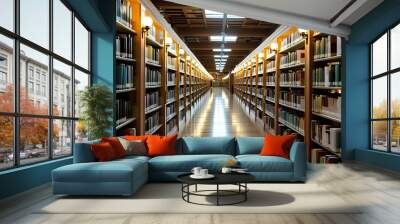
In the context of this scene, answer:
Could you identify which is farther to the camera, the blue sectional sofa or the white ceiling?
the white ceiling

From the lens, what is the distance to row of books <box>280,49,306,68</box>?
33.9 feet

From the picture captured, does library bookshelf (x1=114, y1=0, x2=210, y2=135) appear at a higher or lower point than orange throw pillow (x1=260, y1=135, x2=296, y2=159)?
higher

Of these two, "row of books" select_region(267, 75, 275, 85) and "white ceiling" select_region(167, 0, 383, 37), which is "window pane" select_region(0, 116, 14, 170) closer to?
"white ceiling" select_region(167, 0, 383, 37)

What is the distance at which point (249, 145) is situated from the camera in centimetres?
699

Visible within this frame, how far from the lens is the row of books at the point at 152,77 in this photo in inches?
386

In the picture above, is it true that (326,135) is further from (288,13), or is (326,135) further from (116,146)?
(116,146)

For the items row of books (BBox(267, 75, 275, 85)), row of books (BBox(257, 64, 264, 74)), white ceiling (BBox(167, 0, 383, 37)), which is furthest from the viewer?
row of books (BBox(257, 64, 264, 74))

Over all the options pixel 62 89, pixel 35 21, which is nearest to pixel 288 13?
pixel 62 89

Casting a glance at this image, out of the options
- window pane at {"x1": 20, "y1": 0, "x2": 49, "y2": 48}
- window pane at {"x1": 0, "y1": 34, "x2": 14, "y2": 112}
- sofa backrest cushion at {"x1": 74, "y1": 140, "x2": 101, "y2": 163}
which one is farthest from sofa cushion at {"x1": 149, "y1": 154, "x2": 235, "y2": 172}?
window pane at {"x1": 20, "y1": 0, "x2": 49, "y2": 48}

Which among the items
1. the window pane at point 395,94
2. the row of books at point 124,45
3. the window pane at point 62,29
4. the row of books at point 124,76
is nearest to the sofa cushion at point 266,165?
the window pane at point 395,94

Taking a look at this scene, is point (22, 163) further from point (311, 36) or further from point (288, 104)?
point (288, 104)

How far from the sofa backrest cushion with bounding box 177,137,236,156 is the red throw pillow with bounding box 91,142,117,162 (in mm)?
1242

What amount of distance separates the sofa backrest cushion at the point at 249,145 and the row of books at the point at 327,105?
224 centimetres

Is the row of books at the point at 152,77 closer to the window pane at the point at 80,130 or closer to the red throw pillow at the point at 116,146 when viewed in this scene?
the window pane at the point at 80,130
